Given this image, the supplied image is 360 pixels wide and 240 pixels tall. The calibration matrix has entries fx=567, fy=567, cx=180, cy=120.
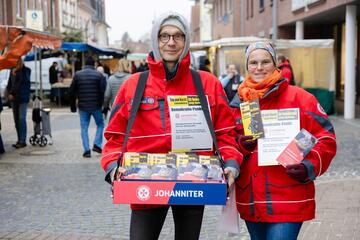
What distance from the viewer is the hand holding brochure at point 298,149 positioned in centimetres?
298

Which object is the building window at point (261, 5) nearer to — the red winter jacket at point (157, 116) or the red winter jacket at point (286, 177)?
the red winter jacket at point (286, 177)

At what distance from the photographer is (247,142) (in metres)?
3.07

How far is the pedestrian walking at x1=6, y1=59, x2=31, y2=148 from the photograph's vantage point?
11.3 meters

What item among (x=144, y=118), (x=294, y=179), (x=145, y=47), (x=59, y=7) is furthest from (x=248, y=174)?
(x=145, y=47)

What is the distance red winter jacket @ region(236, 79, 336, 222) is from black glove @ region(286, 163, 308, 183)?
100mm

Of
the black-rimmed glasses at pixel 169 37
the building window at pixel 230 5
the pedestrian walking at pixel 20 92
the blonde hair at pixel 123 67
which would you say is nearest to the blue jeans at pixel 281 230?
the black-rimmed glasses at pixel 169 37

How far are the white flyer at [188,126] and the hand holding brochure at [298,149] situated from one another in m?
0.40

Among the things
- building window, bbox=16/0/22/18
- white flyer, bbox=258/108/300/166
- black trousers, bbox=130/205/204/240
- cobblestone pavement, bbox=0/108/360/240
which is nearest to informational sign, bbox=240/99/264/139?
white flyer, bbox=258/108/300/166

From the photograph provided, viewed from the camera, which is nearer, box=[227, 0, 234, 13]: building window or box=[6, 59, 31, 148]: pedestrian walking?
box=[6, 59, 31, 148]: pedestrian walking

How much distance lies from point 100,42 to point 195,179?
70.2 m

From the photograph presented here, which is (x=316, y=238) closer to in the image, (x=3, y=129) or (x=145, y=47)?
(x=3, y=129)

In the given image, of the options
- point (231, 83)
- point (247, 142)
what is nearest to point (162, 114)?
point (247, 142)

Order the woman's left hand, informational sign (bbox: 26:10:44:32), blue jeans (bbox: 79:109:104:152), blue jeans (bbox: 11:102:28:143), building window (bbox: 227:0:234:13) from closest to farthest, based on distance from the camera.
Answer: the woman's left hand < blue jeans (bbox: 79:109:104:152) < blue jeans (bbox: 11:102:28:143) < informational sign (bbox: 26:10:44:32) < building window (bbox: 227:0:234:13)

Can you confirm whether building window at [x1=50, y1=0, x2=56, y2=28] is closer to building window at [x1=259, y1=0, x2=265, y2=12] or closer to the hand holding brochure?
building window at [x1=259, y1=0, x2=265, y2=12]
